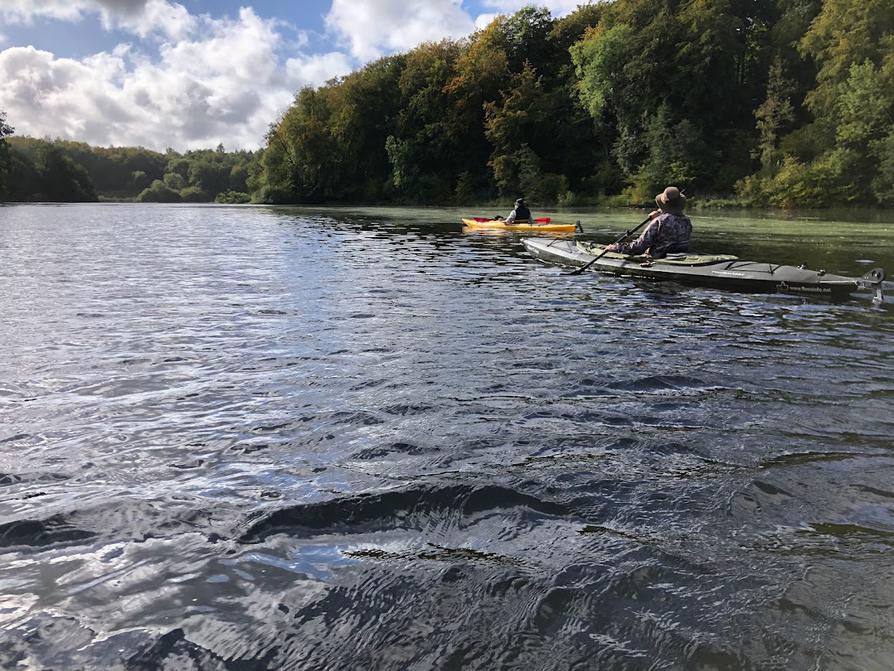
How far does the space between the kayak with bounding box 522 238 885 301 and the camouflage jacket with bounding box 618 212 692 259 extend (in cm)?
33

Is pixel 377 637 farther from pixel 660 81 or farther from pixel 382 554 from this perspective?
pixel 660 81

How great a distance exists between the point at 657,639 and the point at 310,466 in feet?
7.37

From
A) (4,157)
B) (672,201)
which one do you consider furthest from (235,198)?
(672,201)

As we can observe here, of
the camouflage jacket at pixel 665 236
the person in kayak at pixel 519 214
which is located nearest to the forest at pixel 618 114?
the person in kayak at pixel 519 214

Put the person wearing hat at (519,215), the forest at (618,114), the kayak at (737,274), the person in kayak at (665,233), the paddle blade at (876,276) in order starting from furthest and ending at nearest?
the forest at (618,114) → the person wearing hat at (519,215) → the person in kayak at (665,233) → the kayak at (737,274) → the paddle blade at (876,276)

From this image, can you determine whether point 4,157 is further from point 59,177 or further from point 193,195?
point 193,195

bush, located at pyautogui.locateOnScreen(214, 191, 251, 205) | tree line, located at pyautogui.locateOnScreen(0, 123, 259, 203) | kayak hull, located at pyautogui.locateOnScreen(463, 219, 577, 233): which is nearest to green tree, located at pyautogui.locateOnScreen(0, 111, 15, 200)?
tree line, located at pyautogui.locateOnScreen(0, 123, 259, 203)

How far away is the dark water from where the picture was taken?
7.35ft

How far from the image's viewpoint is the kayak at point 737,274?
882cm

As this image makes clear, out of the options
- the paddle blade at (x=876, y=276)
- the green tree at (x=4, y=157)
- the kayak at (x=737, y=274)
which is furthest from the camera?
the green tree at (x=4, y=157)

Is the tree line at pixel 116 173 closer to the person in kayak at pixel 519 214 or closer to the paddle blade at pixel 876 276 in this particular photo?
the person in kayak at pixel 519 214

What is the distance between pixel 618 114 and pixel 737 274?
1640 inches

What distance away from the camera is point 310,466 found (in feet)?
12.1

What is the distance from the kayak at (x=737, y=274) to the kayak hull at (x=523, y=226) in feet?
24.0
